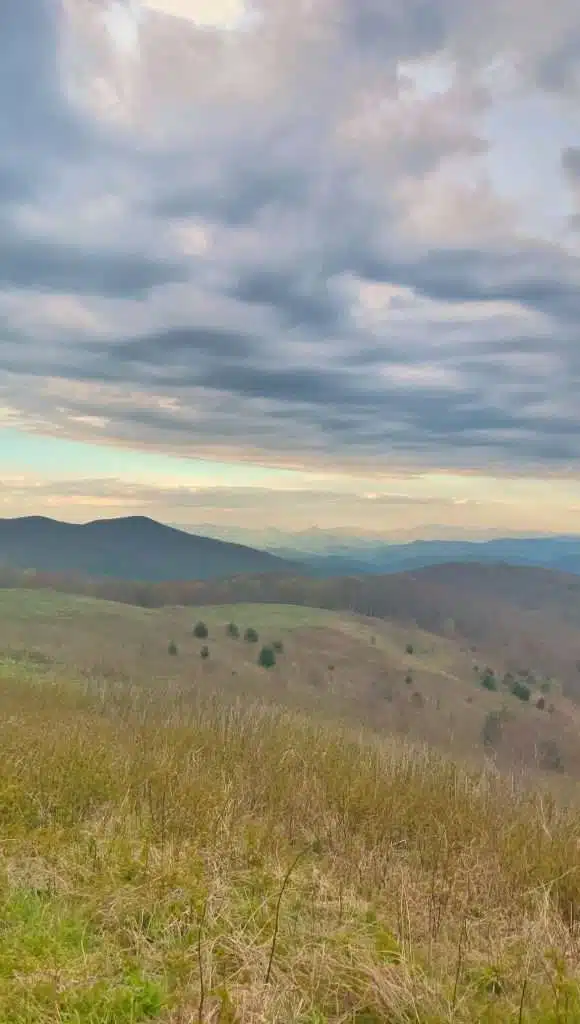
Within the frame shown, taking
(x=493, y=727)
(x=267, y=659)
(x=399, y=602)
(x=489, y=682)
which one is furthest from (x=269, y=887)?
(x=399, y=602)

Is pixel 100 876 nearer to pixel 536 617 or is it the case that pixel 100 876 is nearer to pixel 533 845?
pixel 533 845

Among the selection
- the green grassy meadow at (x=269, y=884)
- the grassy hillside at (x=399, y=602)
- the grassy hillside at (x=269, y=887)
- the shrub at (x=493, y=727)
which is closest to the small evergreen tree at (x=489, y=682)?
the shrub at (x=493, y=727)

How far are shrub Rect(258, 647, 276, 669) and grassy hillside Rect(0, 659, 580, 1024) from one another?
163 feet

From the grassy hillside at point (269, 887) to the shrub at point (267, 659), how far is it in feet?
163

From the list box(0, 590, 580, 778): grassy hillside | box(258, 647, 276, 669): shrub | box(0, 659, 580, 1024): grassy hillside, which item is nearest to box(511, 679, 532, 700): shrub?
box(0, 590, 580, 778): grassy hillside

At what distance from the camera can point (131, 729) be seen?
1238cm

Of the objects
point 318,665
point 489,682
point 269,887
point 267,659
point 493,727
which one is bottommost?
point 493,727

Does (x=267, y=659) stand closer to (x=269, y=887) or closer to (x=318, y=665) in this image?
(x=318, y=665)

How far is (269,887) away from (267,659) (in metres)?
55.5

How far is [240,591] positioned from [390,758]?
14401 cm

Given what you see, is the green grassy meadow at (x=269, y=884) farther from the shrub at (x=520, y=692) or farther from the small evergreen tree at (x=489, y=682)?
the small evergreen tree at (x=489, y=682)

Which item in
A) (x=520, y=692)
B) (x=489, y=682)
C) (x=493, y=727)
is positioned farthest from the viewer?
(x=489, y=682)

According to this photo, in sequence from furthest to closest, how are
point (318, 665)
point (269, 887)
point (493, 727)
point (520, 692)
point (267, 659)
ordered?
point (520, 692) < point (318, 665) < point (267, 659) < point (493, 727) < point (269, 887)

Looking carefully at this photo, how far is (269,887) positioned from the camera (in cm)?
578
